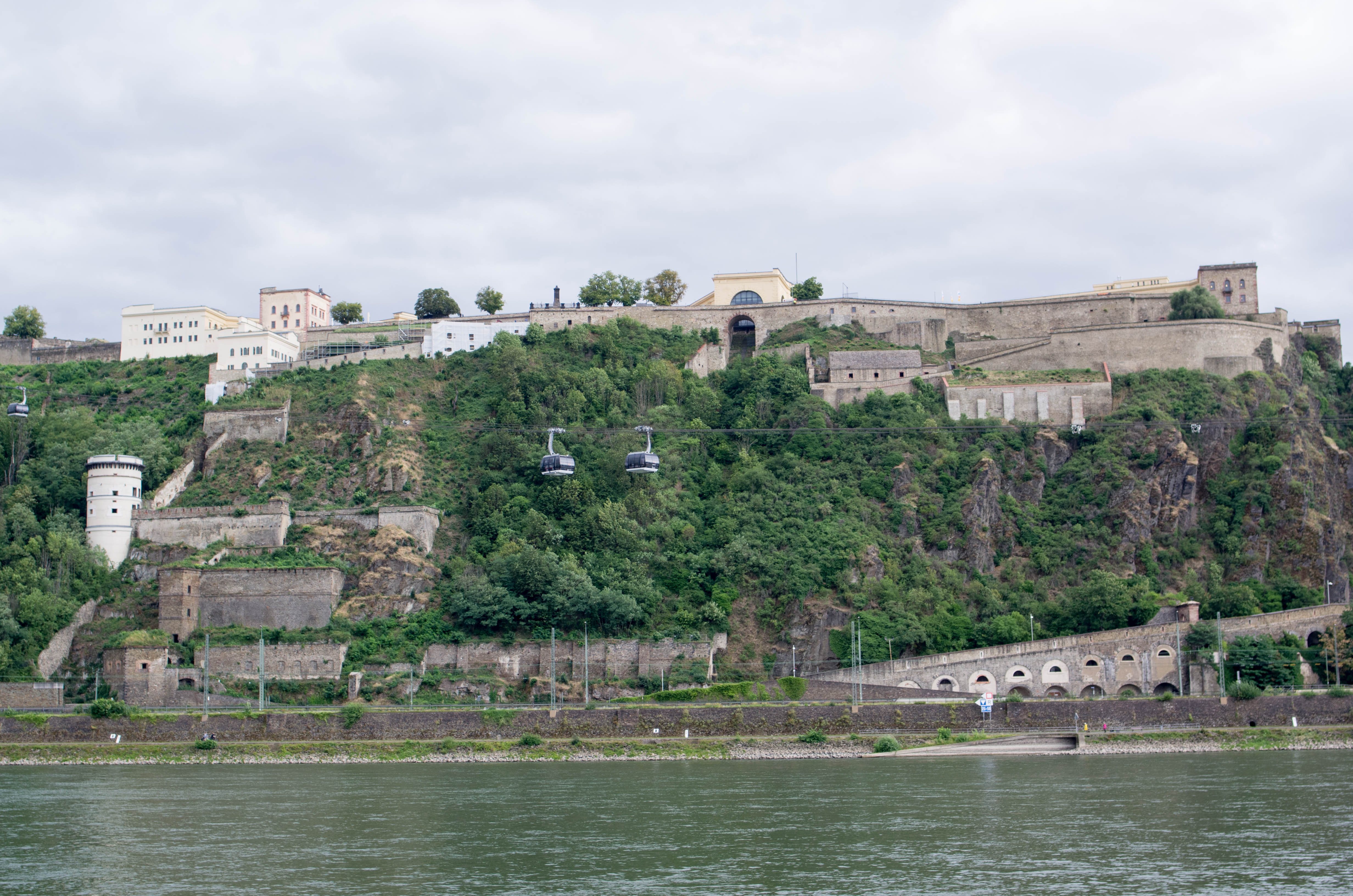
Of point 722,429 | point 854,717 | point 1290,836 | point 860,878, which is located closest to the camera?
point 860,878

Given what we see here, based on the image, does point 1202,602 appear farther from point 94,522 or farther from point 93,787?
point 94,522

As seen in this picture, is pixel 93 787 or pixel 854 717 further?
pixel 854 717

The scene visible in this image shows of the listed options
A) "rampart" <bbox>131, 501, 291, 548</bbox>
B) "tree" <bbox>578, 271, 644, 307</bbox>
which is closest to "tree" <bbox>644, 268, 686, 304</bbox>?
"tree" <bbox>578, 271, 644, 307</bbox>

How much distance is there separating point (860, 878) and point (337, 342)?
77557 mm

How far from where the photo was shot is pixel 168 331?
342 feet

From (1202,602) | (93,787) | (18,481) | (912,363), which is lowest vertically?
(93,787)

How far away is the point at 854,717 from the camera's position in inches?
2446

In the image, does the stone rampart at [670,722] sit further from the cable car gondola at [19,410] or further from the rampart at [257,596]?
the cable car gondola at [19,410]

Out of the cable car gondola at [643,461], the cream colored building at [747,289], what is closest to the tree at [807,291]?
the cream colored building at [747,289]

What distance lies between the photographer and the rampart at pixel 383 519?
7700cm

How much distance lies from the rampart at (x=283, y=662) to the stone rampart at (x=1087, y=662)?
2453 centimetres

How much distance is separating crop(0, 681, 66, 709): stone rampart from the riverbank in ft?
15.1

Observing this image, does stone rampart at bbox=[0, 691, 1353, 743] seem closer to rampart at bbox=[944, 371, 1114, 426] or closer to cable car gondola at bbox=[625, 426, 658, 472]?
cable car gondola at bbox=[625, 426, 658, 472]

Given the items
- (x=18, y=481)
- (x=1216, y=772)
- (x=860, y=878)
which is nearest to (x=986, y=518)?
(x=1216, y=772)
